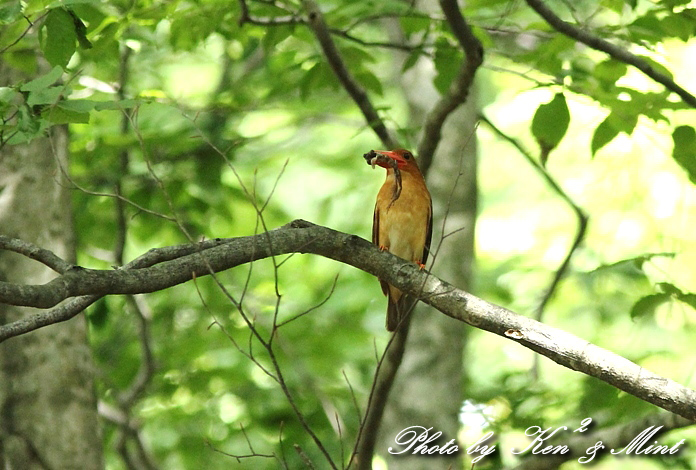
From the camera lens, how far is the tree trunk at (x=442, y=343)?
17.4ft

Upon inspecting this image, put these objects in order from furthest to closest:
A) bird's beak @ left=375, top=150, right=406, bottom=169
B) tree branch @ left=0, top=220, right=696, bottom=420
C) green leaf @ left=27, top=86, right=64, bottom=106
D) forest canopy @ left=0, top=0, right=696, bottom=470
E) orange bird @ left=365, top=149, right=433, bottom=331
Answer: orange bird @ left=365, top=149, right=433, bottom=331 → bird's beak @ left=375, top=150, right=406, bottom=169 → forest canopy @ left=0, top=0, right=696, bottom=470 → green leaf @ left=27, top=86, right=64, bottom=106 → tree branch @ left=0, top=220, right=696, bottom=420

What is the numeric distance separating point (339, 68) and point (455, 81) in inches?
25.6

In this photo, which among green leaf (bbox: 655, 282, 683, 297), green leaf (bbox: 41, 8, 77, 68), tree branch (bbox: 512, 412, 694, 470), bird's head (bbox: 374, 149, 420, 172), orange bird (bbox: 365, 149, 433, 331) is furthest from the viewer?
orange bird (bbox: 365, 149, 433, 331)

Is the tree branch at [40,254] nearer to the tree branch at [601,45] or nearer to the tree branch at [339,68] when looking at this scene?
the tree branch at [339,68]

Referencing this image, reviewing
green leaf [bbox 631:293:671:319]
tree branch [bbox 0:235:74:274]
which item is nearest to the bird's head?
green leaf [bbox 631:293:671:319]

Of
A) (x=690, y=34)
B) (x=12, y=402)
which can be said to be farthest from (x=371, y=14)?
(x=12, y=402)

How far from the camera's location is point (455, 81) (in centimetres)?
396

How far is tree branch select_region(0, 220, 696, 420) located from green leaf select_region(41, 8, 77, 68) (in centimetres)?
98

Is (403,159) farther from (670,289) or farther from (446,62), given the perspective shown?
(670,289)

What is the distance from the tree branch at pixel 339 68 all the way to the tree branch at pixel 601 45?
1.02 meters

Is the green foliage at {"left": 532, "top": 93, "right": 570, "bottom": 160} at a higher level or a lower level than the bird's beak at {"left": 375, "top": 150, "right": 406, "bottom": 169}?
higher

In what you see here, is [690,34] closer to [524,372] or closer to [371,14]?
[371,14]

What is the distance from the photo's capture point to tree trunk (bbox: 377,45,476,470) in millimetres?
5309

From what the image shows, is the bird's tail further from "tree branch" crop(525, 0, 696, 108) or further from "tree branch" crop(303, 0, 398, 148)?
"tree branch" crop(525, 0, 696, 108)
